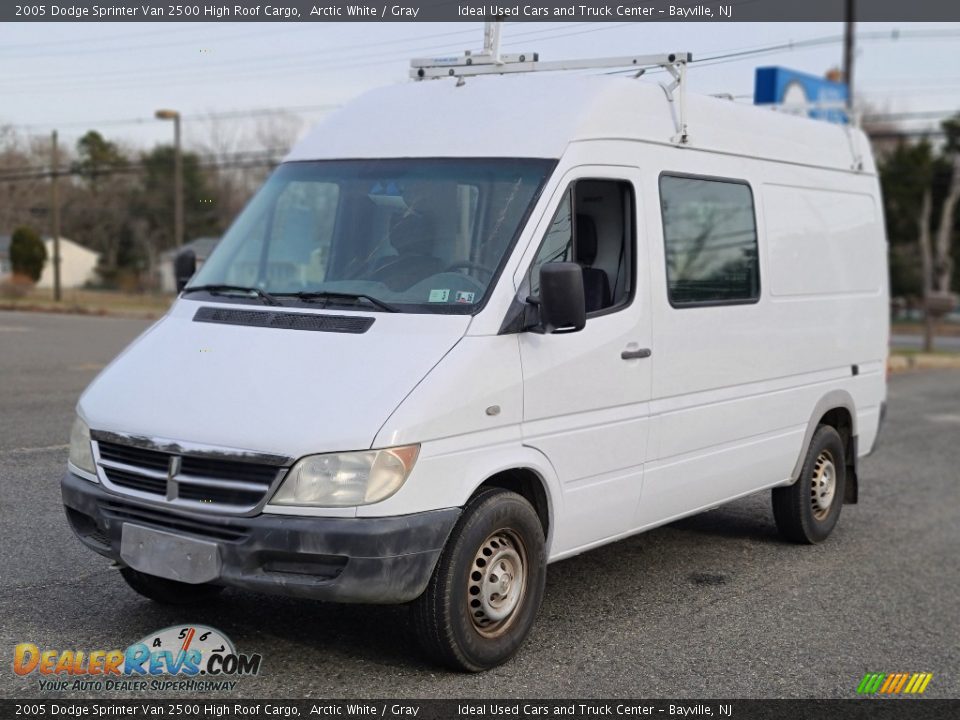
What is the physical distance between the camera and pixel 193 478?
481 cm

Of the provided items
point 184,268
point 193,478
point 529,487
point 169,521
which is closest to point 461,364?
point 529,487

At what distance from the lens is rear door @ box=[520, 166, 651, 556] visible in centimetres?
544

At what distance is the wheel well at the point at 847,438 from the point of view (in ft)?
27.4

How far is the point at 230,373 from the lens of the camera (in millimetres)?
5066

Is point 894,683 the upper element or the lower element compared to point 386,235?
lower

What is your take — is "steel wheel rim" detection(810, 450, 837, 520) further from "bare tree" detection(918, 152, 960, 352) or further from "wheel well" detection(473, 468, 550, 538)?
"bare tree" detection(918, 152, 960, 352)

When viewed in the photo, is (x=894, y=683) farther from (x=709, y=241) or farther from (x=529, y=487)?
(x=709, y=241)

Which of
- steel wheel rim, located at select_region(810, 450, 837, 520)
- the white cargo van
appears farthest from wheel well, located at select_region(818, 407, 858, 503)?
the white cargo van

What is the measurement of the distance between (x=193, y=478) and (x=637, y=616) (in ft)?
8.26

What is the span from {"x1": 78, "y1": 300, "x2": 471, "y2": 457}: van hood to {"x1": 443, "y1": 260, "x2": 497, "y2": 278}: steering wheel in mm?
312

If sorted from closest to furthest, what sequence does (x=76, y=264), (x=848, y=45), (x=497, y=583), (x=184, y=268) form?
(x=497, y=583), (x=184, y=268), (x=848, y=45), (x=76, y=264)

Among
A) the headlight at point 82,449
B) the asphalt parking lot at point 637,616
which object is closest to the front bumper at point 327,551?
the asphalt parking lot at point 637,616

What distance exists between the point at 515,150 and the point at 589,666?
241 cm

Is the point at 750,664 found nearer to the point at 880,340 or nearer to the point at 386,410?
the point at 386,410
